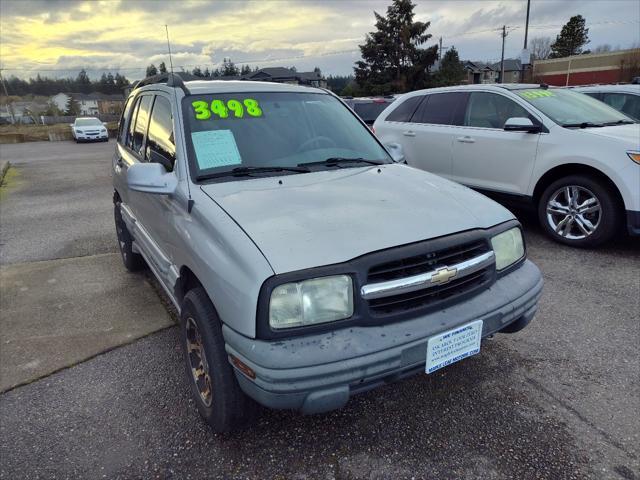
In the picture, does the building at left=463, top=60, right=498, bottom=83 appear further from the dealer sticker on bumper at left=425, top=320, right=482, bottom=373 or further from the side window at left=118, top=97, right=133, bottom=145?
the dealer sticker on bumper at left=425, top=320, right=482, bottom=373

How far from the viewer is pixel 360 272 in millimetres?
1894

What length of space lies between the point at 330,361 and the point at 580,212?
162 inches

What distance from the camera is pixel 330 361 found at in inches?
70.6

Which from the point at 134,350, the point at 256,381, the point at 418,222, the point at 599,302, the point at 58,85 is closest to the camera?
the point at 256,381

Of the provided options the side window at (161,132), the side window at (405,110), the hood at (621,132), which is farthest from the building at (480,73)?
the side window at (161,132)

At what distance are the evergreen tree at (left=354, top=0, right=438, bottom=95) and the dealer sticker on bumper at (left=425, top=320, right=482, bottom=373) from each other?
41.0 m

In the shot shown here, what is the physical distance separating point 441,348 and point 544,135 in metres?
3.86

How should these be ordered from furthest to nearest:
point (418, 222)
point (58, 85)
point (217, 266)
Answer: point (58, 85) → point (418, 222) → point (217, 266)

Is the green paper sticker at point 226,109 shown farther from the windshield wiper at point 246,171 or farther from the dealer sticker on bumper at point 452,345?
the dealer sticker on bumper at point 452,345

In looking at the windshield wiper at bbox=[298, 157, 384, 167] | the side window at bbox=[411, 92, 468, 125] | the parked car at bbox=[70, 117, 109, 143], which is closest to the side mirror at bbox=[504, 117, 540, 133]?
the side window at bbox=[411, 92, 468, 125]

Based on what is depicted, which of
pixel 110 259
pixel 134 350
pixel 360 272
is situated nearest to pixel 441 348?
pixel 360 272

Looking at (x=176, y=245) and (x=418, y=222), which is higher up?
(x=418, y=222)

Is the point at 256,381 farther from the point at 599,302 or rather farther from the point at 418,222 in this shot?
the point at 599,302

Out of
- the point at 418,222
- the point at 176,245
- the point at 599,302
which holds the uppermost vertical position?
the point at 418,222
